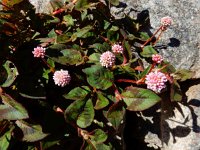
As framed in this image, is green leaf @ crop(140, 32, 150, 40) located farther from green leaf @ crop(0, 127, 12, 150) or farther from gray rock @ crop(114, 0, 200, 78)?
green leaf @ crop(0, 127, 12, 150)

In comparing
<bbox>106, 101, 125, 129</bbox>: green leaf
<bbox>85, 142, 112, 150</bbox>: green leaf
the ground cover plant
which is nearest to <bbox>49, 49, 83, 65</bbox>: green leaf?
the ground cover plant

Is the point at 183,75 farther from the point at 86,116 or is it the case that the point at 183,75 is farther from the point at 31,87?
the point at 31,87

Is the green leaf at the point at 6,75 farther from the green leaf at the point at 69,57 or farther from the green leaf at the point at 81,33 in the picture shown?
the green leaf at the point at 81,33

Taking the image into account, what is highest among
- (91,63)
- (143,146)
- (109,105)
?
(91,63)

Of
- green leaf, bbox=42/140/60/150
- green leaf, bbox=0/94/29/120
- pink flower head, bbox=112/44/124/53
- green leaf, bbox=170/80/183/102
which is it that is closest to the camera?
green leaf, bbox=0/94/29/120

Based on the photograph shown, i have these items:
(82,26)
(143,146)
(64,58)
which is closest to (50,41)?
(64,58)

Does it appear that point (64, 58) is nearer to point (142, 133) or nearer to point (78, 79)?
point (78, 79)

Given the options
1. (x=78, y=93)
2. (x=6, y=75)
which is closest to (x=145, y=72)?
(x=78, y=93)
